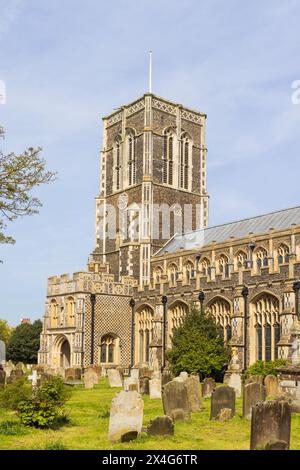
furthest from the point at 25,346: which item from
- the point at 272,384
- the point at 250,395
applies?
the point at 250,395

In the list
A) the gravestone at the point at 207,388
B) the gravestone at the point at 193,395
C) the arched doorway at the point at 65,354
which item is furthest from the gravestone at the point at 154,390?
the arched doorway at the point at 65,354

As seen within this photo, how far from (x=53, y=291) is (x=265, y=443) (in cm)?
3029

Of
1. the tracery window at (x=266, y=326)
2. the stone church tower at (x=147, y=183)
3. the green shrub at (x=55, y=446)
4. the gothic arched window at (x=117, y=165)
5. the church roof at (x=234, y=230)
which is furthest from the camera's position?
the gothic arched window at (x=117, y=165)

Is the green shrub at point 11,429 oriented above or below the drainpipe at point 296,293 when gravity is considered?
below

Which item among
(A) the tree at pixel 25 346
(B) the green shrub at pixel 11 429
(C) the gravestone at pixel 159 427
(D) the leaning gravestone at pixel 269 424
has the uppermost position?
(D) the leaning gravestone at pixel 269 424

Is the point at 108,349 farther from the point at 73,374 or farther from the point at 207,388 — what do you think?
the point at 207,388

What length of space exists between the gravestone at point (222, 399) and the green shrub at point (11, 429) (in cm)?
442

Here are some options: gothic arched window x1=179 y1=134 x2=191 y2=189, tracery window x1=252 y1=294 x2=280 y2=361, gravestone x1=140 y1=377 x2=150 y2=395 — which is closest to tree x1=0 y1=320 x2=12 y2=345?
gothic arched window x1=179 y1=134 x2=191 y2=189

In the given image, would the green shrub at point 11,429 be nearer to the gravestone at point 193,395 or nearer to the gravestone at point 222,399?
the gravestone at point 222,399

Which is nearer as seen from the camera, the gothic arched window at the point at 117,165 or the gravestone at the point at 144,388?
the gravestone at the point at 144,388

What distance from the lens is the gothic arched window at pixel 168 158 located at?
4431cm

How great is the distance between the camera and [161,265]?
4009 cm
